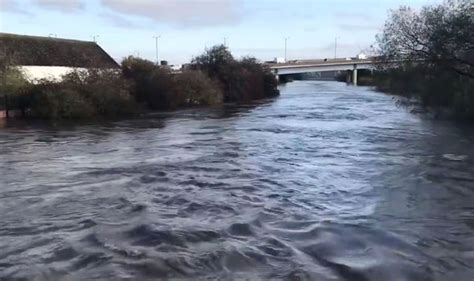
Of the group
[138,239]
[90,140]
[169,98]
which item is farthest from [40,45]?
[138,239]

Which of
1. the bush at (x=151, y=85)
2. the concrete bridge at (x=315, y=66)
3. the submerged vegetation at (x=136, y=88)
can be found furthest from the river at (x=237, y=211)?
the concrete bridge at (x=315, y=66)

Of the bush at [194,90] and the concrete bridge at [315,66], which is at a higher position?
the concrete bridge at [315,66]

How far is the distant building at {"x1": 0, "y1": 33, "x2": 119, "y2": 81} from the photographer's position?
165ft

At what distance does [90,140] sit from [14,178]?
33.6 feet

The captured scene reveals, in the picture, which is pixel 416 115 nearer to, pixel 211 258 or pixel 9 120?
pixel 9 120

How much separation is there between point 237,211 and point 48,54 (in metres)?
50.1

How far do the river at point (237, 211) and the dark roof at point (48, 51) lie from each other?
1288 inches

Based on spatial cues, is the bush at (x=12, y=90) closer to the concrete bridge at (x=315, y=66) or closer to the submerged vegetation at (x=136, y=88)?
the submerged vegetation at (x=136, y=88)

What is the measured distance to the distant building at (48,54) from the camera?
50281 millimetres

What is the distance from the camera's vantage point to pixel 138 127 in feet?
106

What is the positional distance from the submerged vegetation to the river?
17.3 meters

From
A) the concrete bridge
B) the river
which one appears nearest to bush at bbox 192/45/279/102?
the concrete bridge

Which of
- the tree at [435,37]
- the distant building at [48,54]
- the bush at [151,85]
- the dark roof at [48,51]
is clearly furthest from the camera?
the dark roof at [48,51]

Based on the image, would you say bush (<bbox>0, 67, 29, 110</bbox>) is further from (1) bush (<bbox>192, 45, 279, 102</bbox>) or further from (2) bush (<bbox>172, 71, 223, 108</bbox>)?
(1) bush (<bbox>192, 45, 279, 102</bbox>)
